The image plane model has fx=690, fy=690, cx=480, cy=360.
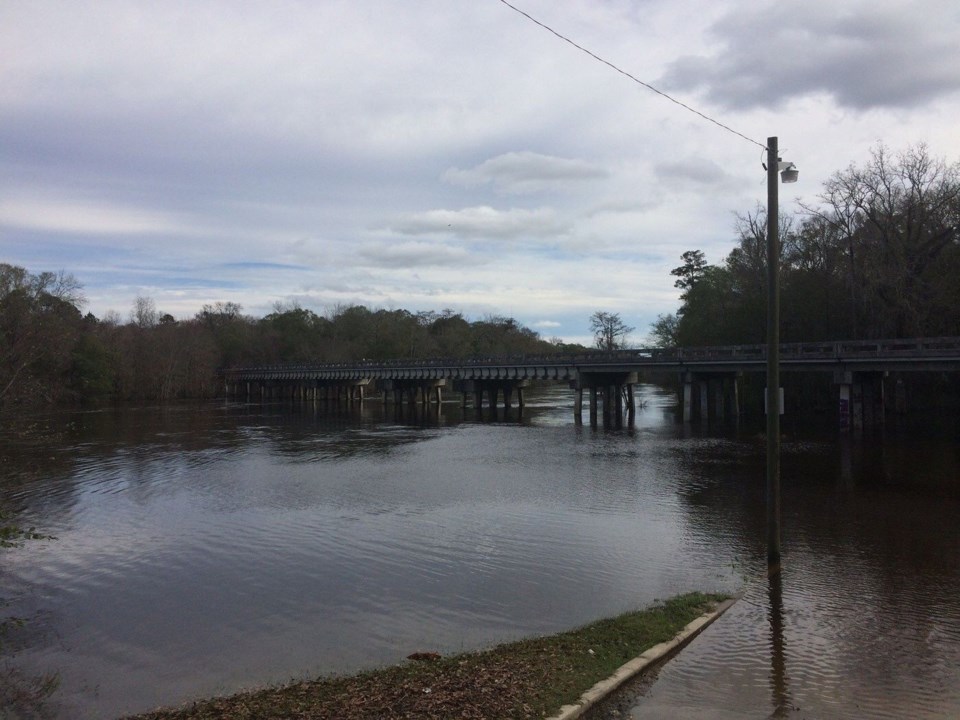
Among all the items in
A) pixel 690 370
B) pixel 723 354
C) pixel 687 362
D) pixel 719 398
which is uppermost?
pixel 723 354

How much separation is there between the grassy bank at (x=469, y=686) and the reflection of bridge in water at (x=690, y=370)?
3450 centimetres

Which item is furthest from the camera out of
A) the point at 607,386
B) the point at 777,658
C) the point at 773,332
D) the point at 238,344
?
the point at 238,344

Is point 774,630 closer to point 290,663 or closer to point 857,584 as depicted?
point 857,584

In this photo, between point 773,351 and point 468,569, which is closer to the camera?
point 773,351

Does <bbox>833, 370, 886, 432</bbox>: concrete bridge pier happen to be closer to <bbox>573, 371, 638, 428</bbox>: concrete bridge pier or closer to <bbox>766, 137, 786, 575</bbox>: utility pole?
<bbox>573, 371, 638, 428</bbox>: concrete bridge pier

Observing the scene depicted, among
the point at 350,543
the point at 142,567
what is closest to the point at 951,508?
the point at 350,543

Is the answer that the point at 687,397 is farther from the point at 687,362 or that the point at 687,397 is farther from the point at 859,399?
the point at 859,399

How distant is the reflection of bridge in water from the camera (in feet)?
127

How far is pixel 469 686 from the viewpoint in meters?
7.00

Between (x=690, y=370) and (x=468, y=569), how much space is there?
39389mm

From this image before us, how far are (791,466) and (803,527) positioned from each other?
11.9m

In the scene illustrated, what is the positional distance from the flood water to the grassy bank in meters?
0.76

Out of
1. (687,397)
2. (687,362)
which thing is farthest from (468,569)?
(687,397)

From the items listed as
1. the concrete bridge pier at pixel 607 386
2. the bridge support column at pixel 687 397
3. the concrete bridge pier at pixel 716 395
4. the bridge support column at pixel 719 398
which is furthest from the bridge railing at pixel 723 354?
the bridge support column at pixel 719 398
